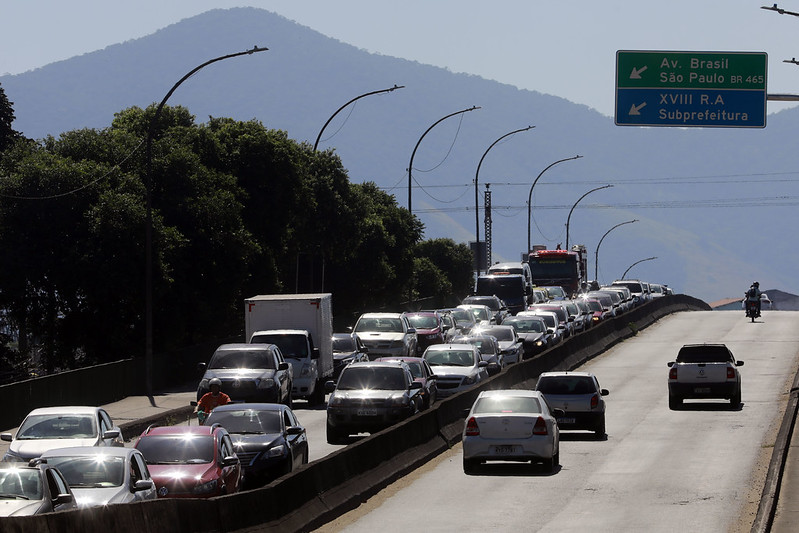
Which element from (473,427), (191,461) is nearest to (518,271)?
(473,427)

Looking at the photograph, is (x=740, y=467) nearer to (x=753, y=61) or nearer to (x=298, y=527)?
(x=298, y=527)

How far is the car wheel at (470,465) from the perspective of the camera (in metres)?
A: 26.1

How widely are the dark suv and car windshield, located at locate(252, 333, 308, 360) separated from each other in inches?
306

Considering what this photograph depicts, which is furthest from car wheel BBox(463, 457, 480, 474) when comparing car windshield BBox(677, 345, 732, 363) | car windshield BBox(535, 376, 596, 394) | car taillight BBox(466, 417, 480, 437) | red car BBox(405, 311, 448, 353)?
red car BBox(405, 311, 448, 353)

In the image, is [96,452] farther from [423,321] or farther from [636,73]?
[423,321]

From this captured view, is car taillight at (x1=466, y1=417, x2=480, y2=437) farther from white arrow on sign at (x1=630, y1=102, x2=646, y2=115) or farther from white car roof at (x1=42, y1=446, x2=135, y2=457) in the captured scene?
white arrow on sign at (x1=630, y1=102, x2=646, y2=115)

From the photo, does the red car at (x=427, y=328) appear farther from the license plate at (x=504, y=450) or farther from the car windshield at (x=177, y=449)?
the car windshield at (x=177, y=449)

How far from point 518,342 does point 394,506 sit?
88.0 feet

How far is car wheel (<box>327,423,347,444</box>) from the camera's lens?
1161 inches

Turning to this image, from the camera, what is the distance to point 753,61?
41438 millimetres

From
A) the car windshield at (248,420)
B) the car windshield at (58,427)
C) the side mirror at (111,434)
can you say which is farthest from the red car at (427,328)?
the car windshield at (248,420)

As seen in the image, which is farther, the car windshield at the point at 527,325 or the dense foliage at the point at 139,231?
the car windshield at the point at 527,325

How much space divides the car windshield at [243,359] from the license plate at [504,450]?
33.8 ft

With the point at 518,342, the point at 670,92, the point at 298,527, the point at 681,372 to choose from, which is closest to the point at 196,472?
the point at 298,527
